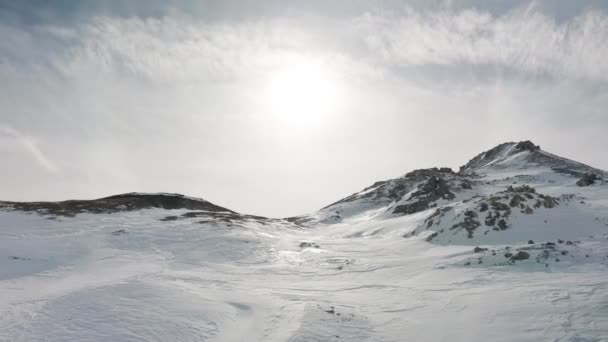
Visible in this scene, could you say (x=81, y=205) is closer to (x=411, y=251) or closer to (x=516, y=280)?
(x=411, y=251)

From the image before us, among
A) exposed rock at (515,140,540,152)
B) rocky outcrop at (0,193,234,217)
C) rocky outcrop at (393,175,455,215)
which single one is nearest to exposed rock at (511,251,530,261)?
rocky outcrop at (393,175,455,215)

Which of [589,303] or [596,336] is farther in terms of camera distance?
[589,303]

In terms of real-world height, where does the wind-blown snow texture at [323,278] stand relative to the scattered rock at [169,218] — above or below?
below

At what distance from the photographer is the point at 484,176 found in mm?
62594

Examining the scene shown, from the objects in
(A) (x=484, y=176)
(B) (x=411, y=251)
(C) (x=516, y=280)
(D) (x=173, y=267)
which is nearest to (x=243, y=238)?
(D) (x=173, y=267)

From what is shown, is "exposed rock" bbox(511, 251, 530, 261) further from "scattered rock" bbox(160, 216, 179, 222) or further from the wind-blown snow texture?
"scattered rock" bbox(160, 216, 179, 222)

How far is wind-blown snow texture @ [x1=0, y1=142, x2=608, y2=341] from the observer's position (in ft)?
35.8

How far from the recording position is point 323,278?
19203 mm

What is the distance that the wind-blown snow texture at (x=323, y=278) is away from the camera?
A: 35.8 ft

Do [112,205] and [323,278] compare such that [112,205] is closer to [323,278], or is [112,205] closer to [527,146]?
[323,278]

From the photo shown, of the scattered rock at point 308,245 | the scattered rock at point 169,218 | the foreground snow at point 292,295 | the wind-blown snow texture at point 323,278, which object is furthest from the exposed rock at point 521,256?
the scattered rock at point 169,218

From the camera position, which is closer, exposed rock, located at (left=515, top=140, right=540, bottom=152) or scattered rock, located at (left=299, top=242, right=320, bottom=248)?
scattered rock, located at (left=299, top=242, right=320, bottom=248)

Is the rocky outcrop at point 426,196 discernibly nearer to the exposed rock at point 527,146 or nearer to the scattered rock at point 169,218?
the scattered rock at point 169,218

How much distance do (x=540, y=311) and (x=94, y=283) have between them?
17.0m
